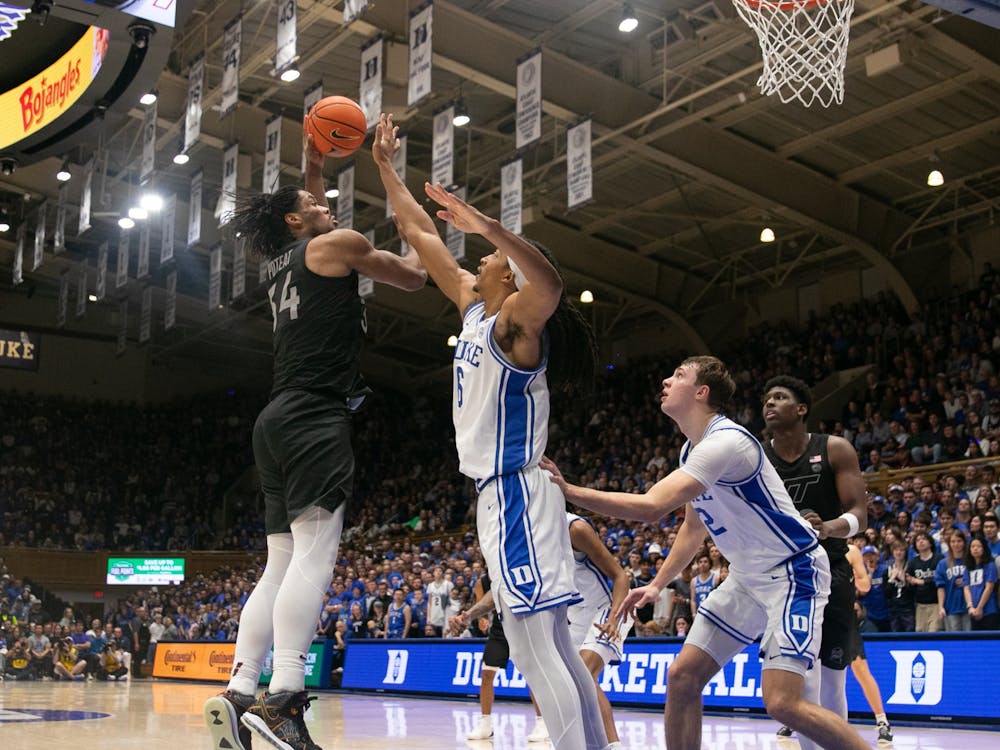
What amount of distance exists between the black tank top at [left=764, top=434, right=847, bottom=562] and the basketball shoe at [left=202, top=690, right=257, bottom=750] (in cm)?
276

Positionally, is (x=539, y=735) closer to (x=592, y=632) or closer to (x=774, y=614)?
(x=592, y=632)

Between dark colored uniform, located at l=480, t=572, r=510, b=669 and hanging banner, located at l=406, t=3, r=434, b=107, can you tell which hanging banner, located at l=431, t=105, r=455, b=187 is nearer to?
hanging banner, located at l=406, t=3, r=434, b=107

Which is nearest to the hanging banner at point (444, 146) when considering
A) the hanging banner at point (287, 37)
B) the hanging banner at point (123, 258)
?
the hanging banner at point (287, 37)

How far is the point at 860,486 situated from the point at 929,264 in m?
20.5

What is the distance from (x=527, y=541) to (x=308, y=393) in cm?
122

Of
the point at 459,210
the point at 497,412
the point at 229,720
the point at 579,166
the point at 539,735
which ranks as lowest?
the point at 539,735

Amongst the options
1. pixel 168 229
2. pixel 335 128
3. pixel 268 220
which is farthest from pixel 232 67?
pixel 268 220

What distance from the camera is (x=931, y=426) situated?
18844 millimetres

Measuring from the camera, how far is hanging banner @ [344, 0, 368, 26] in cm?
1272

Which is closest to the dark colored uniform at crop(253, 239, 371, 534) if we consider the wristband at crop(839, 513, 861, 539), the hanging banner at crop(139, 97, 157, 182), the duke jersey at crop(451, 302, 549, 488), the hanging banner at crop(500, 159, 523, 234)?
the duke jersey at crop(451, 302, 549, 488)

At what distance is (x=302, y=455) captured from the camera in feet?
14.5

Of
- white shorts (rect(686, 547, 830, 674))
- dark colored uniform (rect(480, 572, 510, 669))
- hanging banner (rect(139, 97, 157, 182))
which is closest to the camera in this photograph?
white shorts (rect(686, 547, 830, 674))

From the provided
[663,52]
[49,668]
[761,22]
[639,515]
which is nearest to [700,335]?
[663,52]

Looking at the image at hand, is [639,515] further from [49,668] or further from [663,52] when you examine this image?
[49,668]
